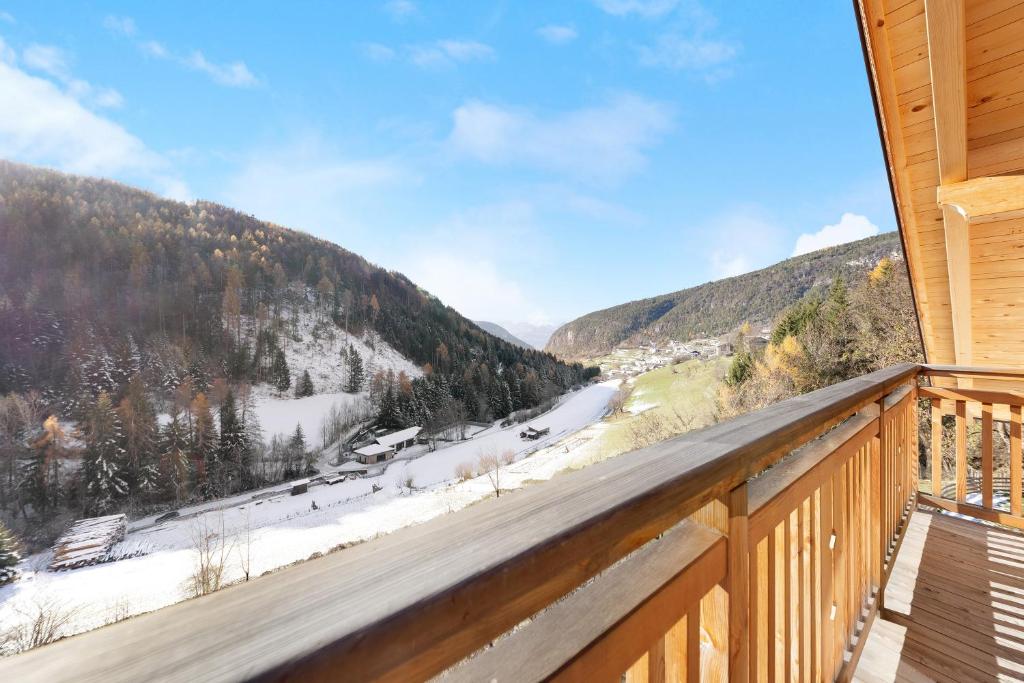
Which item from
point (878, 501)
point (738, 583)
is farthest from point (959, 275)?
point (738, 583)

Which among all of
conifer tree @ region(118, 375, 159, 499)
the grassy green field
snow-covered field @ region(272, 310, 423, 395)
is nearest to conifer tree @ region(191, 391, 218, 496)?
conifer tree @ region(118, 375, 159, 499)

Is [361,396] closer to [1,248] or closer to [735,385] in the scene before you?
[1,248]

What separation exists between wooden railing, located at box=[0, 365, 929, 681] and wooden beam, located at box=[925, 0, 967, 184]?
61.0 inches

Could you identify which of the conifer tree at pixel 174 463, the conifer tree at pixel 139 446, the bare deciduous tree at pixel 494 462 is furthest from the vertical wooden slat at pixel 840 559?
the conifer tree at pixel 174 463

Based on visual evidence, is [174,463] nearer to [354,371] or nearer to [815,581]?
[354,371]

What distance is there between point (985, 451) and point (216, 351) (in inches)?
1413

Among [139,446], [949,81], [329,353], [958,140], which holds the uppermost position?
[949,81]

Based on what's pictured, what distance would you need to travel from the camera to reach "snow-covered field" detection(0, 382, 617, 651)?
30.7 ft

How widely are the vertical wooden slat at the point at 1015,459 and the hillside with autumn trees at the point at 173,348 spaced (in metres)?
23.5

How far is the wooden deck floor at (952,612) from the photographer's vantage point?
4.34 ft

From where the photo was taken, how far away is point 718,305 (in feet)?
132

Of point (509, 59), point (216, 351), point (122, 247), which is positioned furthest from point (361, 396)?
point (509, 59)

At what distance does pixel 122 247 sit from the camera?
95.8 ft

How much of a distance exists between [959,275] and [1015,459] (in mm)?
1122
